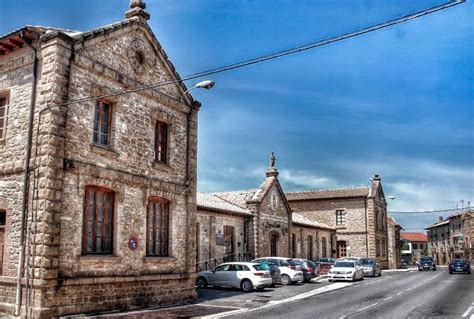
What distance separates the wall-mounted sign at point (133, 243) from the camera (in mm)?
16969

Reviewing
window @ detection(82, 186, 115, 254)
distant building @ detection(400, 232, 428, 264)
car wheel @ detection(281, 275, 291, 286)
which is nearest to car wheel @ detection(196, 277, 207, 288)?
car wheel @ detection(281, 275, 291, 286)

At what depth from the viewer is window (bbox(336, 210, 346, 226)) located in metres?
52.0

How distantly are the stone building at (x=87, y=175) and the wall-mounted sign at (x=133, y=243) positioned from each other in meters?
0.04

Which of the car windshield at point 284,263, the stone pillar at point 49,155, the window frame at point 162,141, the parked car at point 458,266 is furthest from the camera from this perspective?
the parked car at point 458,266

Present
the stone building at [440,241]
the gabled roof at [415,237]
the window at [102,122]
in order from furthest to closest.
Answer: the gabled roof at [415,237] < the stone building at [440,241] < the window at [102,122]

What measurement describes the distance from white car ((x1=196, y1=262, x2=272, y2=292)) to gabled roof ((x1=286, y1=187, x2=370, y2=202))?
95.9 feet

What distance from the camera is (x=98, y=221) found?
632 inches

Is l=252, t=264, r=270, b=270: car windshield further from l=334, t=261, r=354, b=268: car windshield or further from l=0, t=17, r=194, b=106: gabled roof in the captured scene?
l=0, t=17, r=194, b=106: gabled roof

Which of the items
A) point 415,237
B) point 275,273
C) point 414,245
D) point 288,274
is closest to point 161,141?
point 275,273

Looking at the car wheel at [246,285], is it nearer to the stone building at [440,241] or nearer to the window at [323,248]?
the window at [323,248]

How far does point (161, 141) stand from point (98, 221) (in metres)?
4.69

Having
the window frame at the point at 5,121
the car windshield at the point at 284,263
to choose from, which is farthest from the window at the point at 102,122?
the car windshield at the point at 284,263

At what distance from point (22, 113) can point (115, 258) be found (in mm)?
5556

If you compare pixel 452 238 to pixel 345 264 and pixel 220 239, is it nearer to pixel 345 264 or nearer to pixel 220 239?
pixel 345 264
